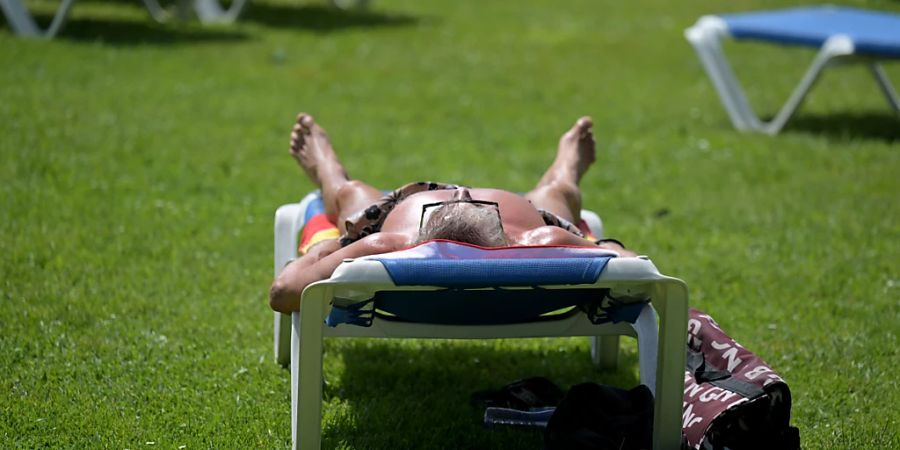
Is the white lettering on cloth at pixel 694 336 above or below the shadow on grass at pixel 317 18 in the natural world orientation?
above

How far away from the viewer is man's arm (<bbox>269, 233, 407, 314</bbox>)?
3166 mm

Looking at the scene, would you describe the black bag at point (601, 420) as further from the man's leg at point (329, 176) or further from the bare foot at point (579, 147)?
the bare foot at point (579, 147)

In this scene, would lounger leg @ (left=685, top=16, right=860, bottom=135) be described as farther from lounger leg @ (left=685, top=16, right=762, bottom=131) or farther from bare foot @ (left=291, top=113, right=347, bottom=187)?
bare foot @ (left=291, top=113, right=347, bottom=187)

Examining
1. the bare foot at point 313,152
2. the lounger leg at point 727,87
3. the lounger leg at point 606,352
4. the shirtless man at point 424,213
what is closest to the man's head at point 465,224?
the shirtless man at point 424,213

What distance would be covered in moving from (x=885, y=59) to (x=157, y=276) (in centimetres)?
525

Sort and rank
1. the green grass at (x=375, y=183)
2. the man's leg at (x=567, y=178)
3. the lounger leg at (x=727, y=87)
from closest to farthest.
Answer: the green grass at (x=375, y=183) < the man's leg at (x=567, y=178) < the lounger leg at (x=727, y=87)

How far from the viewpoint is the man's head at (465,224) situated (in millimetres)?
3176

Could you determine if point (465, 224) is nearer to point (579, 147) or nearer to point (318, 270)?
point (318, 270)

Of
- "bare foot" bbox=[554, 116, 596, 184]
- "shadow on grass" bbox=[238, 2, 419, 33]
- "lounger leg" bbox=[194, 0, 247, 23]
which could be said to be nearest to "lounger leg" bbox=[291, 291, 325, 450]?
"bare foot" bbox=[554, 116, 596, 184]

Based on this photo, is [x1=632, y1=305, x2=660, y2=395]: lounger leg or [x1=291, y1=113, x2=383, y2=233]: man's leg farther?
[x1=291, y1=113, x2=383, y2=233]: man's leg

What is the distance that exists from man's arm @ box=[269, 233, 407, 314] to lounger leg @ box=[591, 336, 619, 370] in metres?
1.13

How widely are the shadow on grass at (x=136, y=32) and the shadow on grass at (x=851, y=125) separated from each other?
5.54 metres

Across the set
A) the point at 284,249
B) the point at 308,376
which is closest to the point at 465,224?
the point at 308,376

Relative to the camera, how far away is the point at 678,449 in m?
3.04
